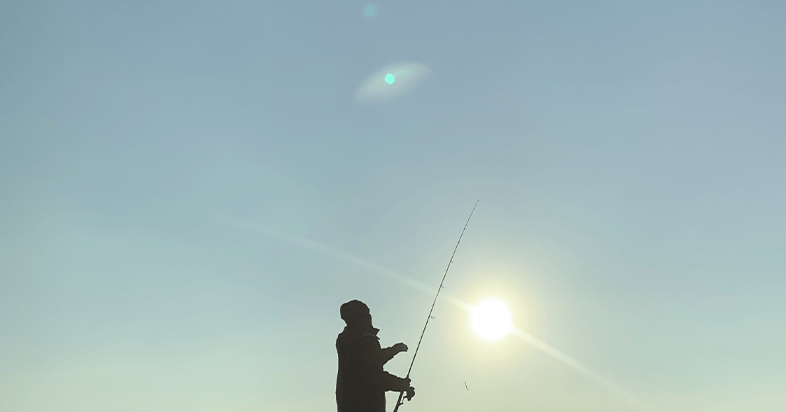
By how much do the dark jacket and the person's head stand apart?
168mm

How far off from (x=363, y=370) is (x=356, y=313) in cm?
73

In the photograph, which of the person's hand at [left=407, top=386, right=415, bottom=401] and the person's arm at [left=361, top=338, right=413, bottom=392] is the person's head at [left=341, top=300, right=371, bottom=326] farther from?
the person's hand at [left=407, top=386, right=415, bottom=401]

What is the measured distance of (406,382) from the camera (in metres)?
8.23

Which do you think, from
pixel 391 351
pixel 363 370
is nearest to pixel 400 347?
pixel 391 351

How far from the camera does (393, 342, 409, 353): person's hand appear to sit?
8.20 m

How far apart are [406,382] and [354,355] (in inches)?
29.7

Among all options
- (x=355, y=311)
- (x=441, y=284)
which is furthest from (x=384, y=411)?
(x=441, y=284)

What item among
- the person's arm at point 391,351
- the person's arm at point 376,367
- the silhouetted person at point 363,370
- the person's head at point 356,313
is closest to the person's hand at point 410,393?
the silhouetted person at point 363,370

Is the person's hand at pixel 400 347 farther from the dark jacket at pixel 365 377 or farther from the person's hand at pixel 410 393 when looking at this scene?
the person's hand at pixel 410 393

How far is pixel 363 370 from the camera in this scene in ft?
26.4

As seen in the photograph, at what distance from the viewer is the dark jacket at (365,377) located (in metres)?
8.03

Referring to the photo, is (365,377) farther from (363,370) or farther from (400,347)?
(400,347)

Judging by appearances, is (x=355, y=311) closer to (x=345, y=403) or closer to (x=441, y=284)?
(x=345, y=403)

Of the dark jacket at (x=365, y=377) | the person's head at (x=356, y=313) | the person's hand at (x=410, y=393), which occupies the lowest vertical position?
A: the person's hand at (x=410, y=393)
